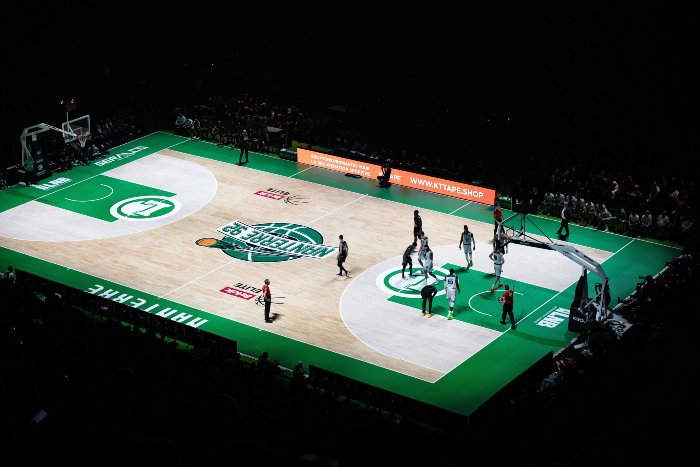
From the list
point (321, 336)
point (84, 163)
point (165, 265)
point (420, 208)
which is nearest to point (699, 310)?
point (321, 336)

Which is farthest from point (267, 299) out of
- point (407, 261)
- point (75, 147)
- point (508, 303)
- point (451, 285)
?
point (75, 147)

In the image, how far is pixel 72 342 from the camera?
8.27 metres

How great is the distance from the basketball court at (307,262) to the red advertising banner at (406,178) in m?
0.48

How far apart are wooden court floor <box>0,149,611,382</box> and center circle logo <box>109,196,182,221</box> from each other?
28.2 inches

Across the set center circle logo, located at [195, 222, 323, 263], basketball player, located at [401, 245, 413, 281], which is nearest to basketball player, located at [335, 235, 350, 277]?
basketball player, located at [401, 245, 413, 281]

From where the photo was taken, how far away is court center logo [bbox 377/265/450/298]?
1237 inches

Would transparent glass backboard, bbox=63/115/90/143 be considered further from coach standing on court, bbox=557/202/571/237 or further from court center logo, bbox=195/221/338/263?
coach standing on court, bbox=557/202/571/237

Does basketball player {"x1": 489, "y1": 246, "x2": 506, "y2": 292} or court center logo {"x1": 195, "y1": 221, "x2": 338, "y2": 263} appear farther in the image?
court center logo {"x1": 195, "y1": 221, "x2": 338, "y2": 263}

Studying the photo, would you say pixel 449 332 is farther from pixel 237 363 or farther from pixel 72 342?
pixel 72 342

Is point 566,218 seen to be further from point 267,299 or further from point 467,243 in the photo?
point 267,299

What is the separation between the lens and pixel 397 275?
3281 centimetres

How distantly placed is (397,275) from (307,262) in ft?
13.4

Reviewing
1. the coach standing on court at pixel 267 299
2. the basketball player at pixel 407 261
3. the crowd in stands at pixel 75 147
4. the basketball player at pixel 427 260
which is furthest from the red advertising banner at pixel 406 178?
the coach standing on court at pixel 267 299

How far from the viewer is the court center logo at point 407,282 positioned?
31422 mm
